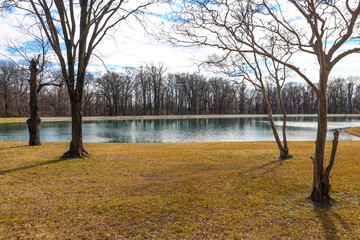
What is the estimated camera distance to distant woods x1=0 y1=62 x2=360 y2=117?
55.0m

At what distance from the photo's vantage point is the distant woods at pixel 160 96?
2165 inches

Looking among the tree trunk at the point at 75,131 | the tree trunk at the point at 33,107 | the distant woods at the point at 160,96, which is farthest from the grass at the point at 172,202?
the distant woods at the point at 160,96

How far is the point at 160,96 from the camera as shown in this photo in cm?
6662

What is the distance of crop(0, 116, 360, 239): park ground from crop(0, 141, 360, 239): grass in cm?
1

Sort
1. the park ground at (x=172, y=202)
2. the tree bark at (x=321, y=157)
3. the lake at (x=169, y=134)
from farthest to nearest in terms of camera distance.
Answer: the lake at (x=169, y=134) → the tree bark at (x=321, y=157) → the park ground at (x=172, y=202)

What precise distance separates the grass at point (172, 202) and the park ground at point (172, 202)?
0.5 inches

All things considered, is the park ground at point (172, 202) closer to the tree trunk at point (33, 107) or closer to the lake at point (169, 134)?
the tree trunk at point (33, 107)

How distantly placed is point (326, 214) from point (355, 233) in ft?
1.89

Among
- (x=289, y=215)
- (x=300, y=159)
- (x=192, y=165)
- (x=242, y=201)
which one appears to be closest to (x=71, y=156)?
(x=192, y=165)

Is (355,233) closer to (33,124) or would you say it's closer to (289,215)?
(289,215)

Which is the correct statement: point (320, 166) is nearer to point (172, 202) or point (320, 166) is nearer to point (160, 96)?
point (172, 202)

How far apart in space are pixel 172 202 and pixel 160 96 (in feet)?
207

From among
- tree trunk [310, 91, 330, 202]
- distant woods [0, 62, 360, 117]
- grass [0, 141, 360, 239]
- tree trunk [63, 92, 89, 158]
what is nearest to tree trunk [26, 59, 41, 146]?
tree trunk [63, 92, 89, 158]

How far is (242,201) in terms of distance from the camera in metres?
4.44
